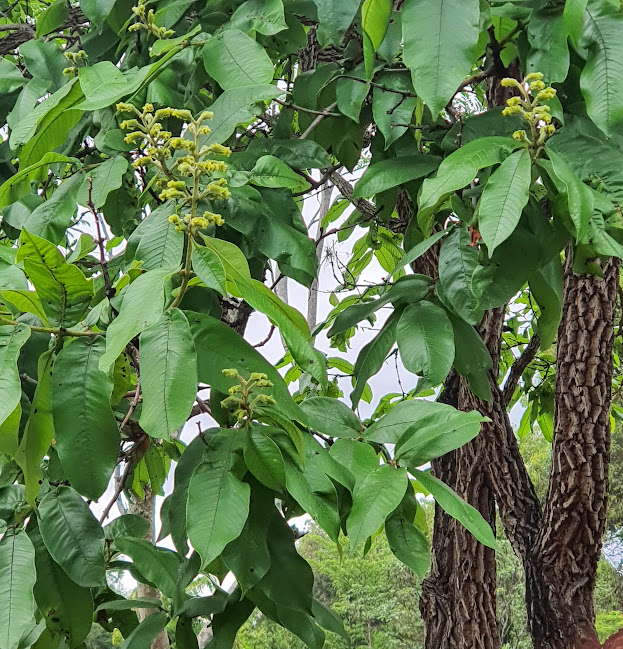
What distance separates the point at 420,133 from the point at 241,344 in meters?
0.43

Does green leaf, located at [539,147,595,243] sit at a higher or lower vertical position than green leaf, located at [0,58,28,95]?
lower

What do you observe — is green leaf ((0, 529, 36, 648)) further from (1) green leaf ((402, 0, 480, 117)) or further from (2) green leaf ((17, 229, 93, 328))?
(1) green leaf ((402, 0, 480, 117))

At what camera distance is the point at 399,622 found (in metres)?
4.82

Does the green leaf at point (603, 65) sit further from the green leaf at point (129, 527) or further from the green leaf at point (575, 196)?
the green leaf at point (129, 527)

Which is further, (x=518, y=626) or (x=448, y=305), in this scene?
(x=518, y=626)

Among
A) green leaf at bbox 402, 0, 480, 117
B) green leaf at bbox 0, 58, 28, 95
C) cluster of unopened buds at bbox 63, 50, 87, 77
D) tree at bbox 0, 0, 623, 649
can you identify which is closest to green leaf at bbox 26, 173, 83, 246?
tree at bbox 0, 0, 623, 649

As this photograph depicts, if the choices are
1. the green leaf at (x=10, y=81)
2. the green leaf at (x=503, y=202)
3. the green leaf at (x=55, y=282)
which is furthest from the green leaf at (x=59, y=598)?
the green leaf at (x=10, y=81)

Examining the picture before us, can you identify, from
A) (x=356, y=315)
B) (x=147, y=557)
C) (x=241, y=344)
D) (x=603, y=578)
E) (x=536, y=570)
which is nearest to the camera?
(x=241, y=344)

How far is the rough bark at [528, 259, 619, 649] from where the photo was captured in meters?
1.27

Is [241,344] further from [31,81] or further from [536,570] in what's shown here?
[536,570]

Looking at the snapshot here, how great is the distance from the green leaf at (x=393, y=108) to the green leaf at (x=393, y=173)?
0.08 feet

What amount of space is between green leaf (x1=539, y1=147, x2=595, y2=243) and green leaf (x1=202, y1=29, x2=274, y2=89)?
0.26m

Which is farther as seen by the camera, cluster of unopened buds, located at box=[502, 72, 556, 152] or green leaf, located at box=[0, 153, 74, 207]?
green leaf, located at box=[0, 153, 74, 207]

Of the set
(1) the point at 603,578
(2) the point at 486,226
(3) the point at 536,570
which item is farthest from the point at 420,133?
(1) the point at 603,578
